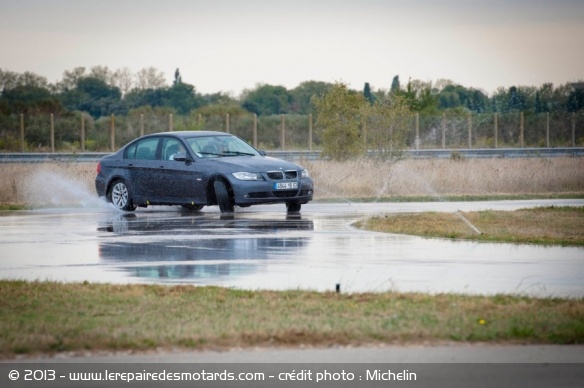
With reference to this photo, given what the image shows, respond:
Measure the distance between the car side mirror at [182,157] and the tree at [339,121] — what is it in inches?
562

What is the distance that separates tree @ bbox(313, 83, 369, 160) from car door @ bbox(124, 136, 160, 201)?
44.4 feet

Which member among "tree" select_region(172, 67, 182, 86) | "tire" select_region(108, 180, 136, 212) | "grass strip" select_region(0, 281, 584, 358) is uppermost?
"tree" select_region(172, 67, 182, 86)

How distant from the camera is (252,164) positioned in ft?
76.7

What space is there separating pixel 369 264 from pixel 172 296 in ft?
11.4

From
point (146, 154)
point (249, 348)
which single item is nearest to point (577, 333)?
point (249, 348)

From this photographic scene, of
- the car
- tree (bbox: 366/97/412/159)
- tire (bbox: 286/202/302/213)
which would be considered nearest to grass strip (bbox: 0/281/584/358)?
the car

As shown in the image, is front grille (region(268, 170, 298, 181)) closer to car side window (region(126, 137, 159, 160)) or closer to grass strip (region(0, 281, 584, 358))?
car side window (region(126, 137, 159, 160))

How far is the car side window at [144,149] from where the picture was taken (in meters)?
24.8

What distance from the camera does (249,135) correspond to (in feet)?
205

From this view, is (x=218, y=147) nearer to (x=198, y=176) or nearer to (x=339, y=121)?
(x=198, y=176)

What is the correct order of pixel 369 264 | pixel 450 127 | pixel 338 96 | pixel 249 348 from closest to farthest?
pixel 249 348
pixel 369 264
pixel 338 96
pixel 450 127

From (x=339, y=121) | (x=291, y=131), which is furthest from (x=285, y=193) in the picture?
(x=291, y=131)

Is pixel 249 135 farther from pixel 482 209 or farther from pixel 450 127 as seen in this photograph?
pixel 482 209

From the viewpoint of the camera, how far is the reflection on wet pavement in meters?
13.1
